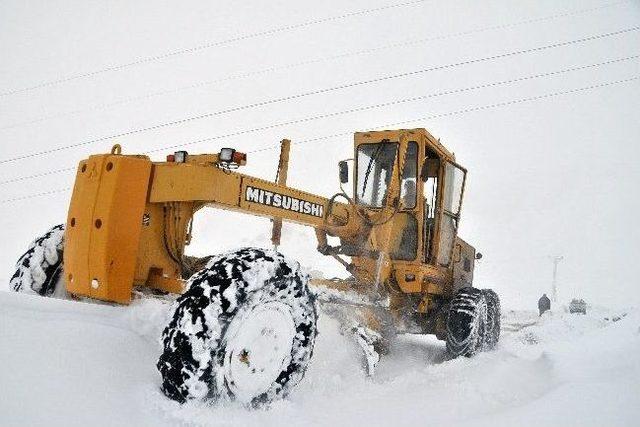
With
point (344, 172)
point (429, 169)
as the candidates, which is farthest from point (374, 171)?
point (429, 169)

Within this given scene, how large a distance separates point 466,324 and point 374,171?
2250 mm

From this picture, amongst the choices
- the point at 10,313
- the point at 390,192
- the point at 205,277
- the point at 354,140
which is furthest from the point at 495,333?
the point at 10,313

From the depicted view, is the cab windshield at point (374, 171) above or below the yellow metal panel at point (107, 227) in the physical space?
above

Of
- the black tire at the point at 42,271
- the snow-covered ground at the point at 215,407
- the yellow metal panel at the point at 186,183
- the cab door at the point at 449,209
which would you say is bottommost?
the snow-covered ground at the point at 215,407

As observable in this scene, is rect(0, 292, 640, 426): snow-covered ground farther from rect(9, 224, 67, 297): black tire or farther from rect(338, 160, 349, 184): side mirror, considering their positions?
rect(338, 160, 349, 184): side mirror

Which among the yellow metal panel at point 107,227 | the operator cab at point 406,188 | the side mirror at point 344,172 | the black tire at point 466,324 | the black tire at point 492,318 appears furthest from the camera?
the black tire at point 492,318

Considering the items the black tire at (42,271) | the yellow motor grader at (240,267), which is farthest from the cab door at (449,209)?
the black tire at (42,271)

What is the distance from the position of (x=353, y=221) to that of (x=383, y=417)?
2771 mm

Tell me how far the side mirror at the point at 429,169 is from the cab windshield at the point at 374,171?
16.1 inches

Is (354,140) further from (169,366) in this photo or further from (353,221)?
(169,366)

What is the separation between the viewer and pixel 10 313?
2.48m

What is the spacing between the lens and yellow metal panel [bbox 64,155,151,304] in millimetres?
2984

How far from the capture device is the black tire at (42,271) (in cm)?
360

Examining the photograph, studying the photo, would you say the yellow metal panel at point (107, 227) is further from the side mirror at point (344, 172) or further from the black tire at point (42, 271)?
the side mirror at point (344, 172)
